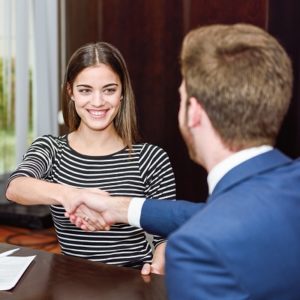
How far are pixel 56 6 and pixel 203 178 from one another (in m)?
1.88

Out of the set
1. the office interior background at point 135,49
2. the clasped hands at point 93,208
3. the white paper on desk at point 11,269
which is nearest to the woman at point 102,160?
the clasped hands at point 93,208

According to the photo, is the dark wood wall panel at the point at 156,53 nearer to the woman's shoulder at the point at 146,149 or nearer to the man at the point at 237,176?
the woman's shoulder at the point at 146,149

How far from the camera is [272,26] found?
8.02 feet

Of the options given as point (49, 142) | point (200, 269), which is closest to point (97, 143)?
point (49, 142)

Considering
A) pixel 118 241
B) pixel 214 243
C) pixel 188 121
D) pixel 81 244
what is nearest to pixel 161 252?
pixel 118 241

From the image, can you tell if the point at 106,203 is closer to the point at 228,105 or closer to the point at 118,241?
the point at 118,241

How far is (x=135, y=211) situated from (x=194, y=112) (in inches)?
20.8

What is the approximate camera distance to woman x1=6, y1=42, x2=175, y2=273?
1.92m

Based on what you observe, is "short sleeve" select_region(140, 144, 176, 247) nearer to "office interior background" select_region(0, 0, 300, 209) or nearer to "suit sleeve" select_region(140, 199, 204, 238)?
"suit sleeve" select_region(140, 199, 204, 238)

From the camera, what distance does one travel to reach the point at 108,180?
1.96 meters

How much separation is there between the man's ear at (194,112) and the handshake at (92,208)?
62 cm

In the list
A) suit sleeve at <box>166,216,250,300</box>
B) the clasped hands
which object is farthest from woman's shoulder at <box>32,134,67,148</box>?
suit sleeve at <box>166,216,250,300</box>

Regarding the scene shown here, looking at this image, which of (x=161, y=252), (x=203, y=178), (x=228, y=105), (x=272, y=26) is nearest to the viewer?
(x=228, y=105)

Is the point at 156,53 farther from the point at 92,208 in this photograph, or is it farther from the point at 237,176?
the point at 237,176
